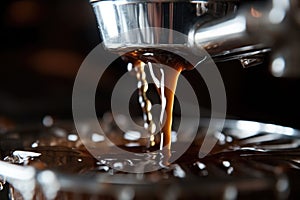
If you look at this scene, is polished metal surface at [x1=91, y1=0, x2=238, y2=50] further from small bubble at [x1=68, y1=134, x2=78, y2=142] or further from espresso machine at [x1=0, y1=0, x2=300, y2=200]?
small bubble at [x1=68, y1=134, x2=78, y2=142]

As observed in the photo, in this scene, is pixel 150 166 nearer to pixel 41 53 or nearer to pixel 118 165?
pixel 118 165

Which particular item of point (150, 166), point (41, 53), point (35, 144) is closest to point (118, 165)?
point (150, 166)

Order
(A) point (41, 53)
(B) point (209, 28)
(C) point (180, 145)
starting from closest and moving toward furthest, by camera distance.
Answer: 1. (B) point (209, 28)
2. (C) point (180, 145)
3. (A) point (41, 53)

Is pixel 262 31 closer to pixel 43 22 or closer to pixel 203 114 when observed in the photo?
pixel 203 114

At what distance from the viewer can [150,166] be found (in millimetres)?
549

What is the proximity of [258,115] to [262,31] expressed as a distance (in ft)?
2.32

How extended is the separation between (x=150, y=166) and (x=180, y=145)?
122 millimetres

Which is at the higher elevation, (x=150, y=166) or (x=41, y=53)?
(x=41, y=53)

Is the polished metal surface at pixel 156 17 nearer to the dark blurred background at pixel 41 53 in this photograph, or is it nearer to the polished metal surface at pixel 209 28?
the polished metal surface at pixel 209 28

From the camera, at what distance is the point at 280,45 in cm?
45

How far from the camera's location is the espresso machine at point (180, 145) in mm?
431

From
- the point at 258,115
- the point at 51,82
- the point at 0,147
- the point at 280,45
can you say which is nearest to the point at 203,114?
the point at 258,115

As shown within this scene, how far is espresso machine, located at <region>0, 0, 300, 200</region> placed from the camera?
17.0 inches

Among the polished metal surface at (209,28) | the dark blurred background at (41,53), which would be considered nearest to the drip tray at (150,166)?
the polished metal surface at (209,28)
